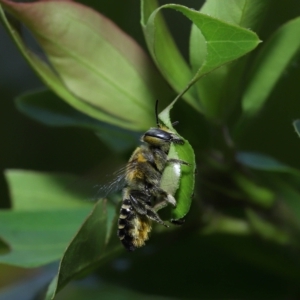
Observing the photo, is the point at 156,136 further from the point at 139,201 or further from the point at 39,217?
the point at 39,217

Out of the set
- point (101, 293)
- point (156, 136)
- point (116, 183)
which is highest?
point (156, 136)

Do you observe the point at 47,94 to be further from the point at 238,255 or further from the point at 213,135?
the point at 238,255

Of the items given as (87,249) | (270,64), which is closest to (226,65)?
(270,64)

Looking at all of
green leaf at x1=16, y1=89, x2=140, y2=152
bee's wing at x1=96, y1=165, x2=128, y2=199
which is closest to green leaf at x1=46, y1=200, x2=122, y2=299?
bee's wing at x1=96, y1=165, x2=128, y2=199

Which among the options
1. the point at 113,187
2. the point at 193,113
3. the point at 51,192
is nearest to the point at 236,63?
the point at 193,113

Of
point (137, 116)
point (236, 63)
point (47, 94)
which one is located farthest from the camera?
point (47, 94)

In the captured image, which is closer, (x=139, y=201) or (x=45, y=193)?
(x=139, y=201)

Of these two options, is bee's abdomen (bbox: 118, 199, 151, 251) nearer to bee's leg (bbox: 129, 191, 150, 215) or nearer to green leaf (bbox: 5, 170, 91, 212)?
bee's leg (bbox: 129, 191, 150, 215)
